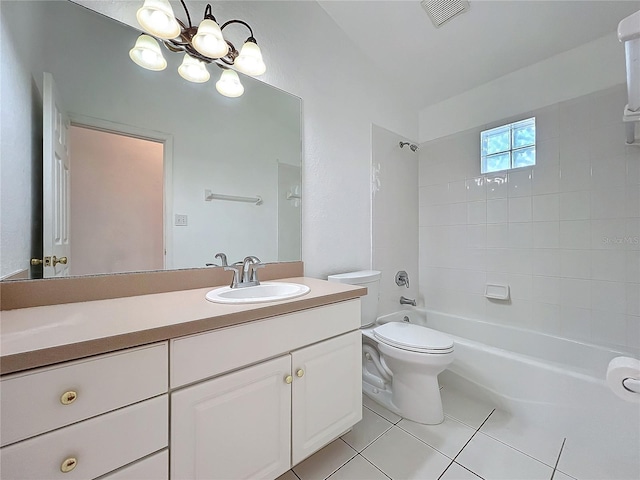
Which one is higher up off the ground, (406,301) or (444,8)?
(444,8)

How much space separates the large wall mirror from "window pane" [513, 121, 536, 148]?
1.87m

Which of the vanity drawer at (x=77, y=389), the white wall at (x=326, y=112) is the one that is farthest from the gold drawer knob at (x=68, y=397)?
the white wall at (x=326, y=112)

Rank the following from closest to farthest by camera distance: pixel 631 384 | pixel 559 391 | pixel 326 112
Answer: pixel 631 384, pixel 559 391, pixel 326 112

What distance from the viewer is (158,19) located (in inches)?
41.4

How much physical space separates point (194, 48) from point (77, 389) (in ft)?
4.47

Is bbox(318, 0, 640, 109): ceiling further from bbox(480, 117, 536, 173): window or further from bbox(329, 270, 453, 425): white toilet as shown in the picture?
bbox(329, 270, 453, 425): white toilet

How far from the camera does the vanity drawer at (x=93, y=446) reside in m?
0.54

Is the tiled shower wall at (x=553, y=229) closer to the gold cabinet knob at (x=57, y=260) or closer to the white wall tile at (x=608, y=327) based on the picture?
the white wall tile at (x=608, y=327)

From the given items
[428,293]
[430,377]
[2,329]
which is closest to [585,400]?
[430,377]

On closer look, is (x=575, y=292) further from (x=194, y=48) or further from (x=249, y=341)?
(x=194, y=48)

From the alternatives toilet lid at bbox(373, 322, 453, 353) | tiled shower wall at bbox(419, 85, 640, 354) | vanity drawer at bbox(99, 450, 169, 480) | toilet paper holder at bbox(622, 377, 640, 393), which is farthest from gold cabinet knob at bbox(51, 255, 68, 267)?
tiled shower wall at bbox(419, 85, 640, 354)

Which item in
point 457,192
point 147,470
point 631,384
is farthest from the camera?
point 457,192

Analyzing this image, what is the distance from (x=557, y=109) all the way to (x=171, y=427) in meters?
2.81

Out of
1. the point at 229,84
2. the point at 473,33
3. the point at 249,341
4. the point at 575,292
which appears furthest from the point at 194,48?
the point at 575,292
